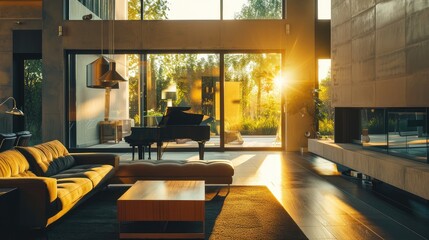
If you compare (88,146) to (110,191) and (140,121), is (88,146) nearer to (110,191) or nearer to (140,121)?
(140,121)

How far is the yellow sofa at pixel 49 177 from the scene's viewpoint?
4.20 m

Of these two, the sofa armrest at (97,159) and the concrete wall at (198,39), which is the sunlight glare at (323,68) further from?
the sofa armrest at (97,159)

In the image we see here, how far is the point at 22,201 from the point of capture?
420 cm

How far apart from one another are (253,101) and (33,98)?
5841 mm

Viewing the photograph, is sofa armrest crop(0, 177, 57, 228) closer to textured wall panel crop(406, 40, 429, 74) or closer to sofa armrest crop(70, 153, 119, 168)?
sofa armrest crop(70, 153, 119, 168)

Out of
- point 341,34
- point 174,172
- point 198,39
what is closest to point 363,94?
point 341,34

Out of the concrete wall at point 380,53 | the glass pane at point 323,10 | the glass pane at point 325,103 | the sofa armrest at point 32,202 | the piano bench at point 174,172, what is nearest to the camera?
the sofa armrest at point 32,202

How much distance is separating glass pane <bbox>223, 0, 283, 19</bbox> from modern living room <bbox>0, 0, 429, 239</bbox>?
3 centimetres

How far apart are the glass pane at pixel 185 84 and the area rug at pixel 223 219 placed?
634 centimetres

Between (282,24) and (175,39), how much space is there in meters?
2.78

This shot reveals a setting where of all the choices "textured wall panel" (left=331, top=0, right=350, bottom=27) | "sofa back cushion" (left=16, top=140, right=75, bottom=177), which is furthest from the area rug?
"textured wall panel" (left=331, top=0, right=350, bottom=27)

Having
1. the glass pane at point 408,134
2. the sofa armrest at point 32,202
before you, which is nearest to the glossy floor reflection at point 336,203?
the glass pane at point 408,134

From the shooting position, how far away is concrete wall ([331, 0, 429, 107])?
554 centimetres

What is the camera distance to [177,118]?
29.8 ft
